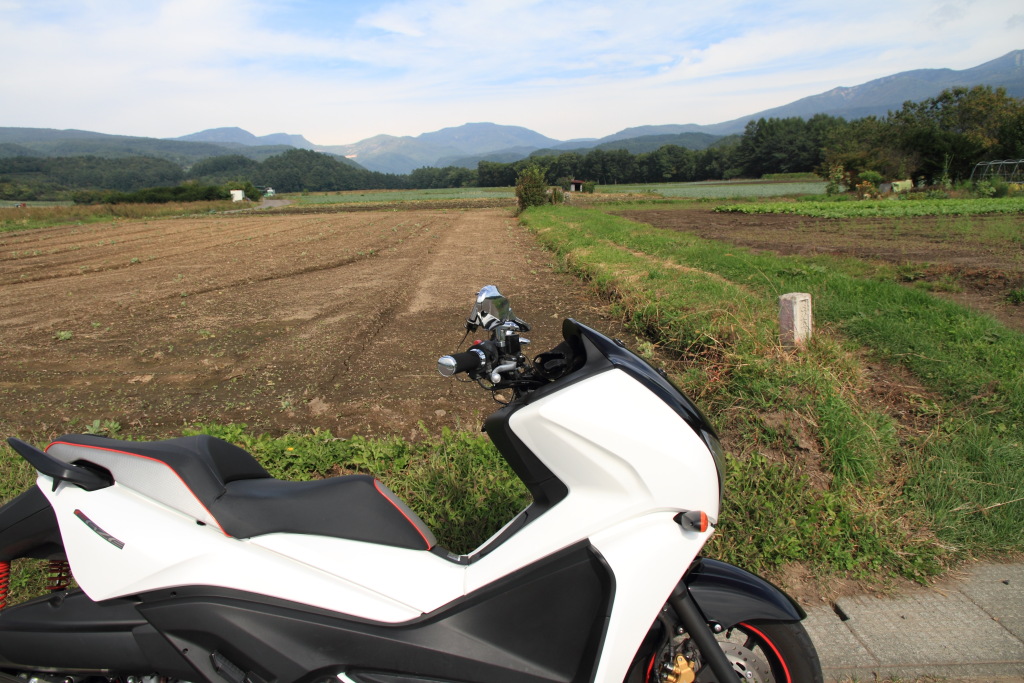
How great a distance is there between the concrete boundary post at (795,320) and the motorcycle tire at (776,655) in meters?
3.12

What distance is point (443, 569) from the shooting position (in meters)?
1.76

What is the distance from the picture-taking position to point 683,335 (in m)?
5.43

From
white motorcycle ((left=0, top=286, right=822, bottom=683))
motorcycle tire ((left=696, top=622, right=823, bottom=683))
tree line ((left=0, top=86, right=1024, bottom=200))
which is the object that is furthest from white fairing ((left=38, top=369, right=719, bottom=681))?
tree line ((left=0, top=86, right=1024, bottom=200))

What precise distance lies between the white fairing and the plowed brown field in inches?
93.0

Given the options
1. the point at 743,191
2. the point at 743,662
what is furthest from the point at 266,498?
the point at 743,191

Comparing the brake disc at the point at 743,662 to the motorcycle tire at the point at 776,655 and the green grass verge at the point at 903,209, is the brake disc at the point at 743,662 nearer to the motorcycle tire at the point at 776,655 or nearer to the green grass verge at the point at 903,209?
the motorcycle tire at the point at 776,655

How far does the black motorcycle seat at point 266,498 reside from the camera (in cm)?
168

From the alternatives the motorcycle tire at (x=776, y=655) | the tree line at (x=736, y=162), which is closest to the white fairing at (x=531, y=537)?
the motorcycle tire at (x=776, y=655)

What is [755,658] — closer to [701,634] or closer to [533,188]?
[701,634]

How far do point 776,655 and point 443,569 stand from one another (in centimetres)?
101

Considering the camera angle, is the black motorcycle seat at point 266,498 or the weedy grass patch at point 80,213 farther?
the weedy grass patch at point 80,213

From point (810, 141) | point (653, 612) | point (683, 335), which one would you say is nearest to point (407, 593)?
point (653, 612)

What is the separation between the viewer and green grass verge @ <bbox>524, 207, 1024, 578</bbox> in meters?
2.84

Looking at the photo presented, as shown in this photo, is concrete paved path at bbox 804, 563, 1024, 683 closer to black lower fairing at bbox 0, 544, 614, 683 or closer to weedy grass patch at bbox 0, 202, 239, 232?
black lower fairing at bbox 0, 544, 614, 683
